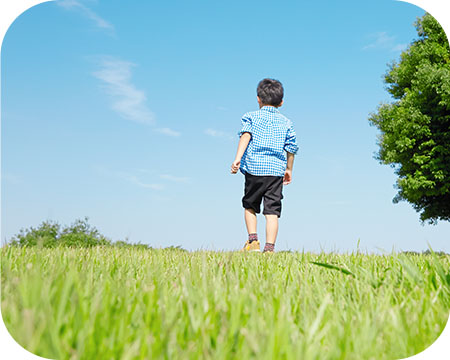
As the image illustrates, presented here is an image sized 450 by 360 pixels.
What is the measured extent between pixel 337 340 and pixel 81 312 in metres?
0.82

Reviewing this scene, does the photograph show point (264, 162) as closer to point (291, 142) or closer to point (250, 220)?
point (291, 142)

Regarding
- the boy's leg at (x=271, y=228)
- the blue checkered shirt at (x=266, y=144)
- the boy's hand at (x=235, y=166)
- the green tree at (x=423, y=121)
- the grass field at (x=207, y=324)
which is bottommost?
the grass field at (x=207, y=324)

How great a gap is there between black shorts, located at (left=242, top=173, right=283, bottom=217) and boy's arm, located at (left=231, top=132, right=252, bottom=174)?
0.37 meters

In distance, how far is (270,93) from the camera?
641 centimetres

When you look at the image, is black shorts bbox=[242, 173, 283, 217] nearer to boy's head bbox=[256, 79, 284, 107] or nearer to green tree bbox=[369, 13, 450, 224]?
boy's head bbox=[256, 79, 284, 107]

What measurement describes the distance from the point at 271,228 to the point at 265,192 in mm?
533

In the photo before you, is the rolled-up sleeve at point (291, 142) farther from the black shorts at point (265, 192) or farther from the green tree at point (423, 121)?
the green tree at point (423, 121)

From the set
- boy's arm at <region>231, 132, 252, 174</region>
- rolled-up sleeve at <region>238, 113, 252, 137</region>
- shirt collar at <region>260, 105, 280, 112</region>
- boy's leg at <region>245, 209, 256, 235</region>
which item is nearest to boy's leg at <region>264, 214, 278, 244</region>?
boy's leg at <region>245, 209, 256, 235</region>

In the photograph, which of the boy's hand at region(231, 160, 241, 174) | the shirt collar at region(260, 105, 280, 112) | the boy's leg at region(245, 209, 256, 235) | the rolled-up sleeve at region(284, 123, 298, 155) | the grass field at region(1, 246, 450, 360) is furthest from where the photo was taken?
the shirt collar at region(260, 105, 280, 112)

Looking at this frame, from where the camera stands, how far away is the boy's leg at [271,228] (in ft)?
19.2

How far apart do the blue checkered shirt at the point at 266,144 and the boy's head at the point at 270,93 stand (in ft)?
0.88

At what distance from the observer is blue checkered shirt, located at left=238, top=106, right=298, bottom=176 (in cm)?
596

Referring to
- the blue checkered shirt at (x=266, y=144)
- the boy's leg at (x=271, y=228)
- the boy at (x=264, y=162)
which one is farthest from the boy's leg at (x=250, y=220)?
the blue checkered shirt at (x=266, y=144)

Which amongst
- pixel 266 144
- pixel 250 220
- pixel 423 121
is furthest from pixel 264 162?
pixel 423 121
